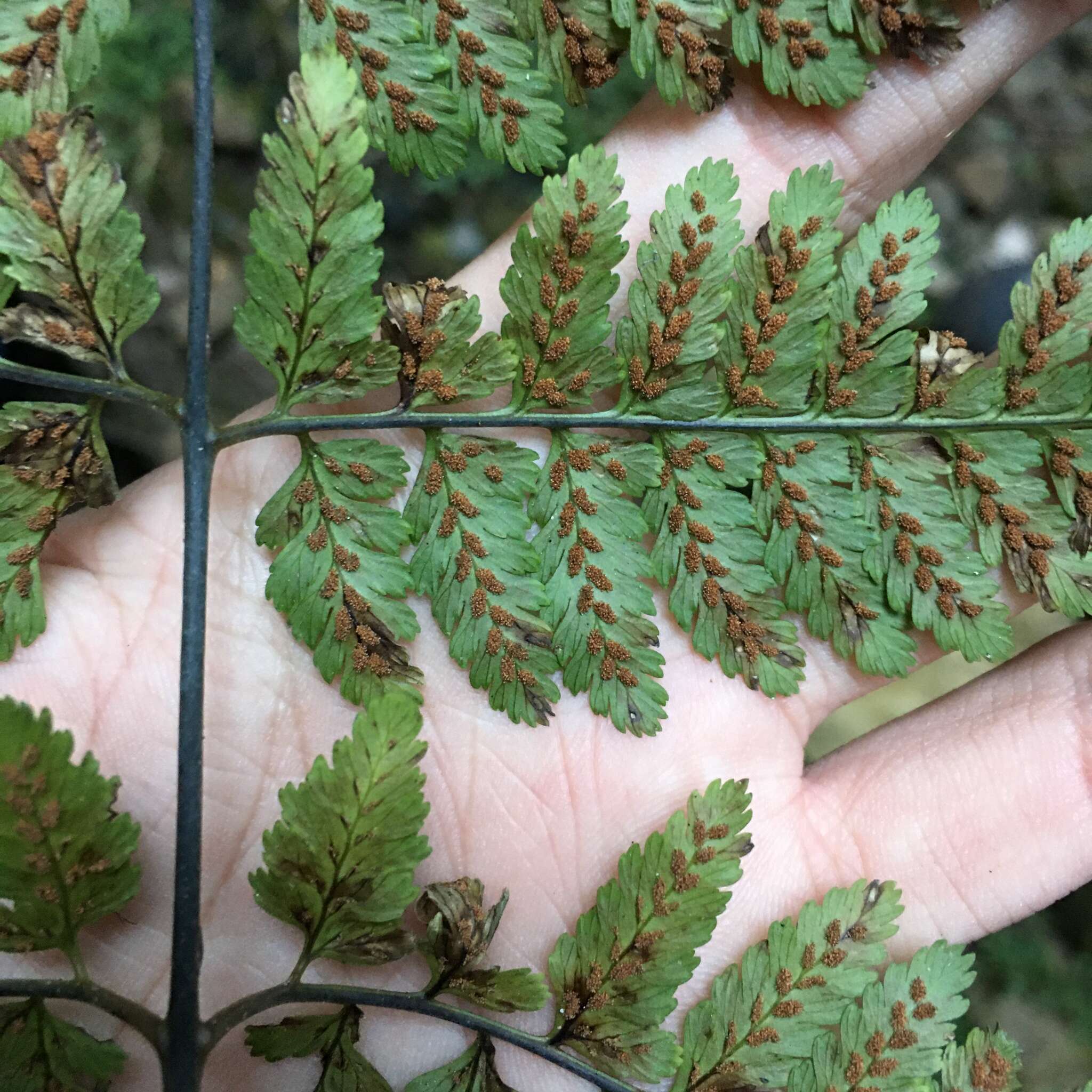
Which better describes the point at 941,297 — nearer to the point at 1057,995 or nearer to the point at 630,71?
the point at 630,71

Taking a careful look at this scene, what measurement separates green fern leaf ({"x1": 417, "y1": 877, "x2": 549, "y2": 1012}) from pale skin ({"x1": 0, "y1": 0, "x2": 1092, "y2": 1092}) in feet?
0.71

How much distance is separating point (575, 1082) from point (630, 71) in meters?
3.61

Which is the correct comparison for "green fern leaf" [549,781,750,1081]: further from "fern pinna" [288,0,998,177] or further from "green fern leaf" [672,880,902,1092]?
"fern pinna" [288,0,998,177]

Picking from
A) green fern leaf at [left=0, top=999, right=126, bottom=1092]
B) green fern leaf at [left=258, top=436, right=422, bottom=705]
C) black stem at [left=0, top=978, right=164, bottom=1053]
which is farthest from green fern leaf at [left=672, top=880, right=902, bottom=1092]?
green fern leaf at [left=0, top=999, right=126, bottom=1092]

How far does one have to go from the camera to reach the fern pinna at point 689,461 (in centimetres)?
210

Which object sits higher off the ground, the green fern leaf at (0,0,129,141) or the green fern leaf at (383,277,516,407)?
the green fern leaf at (0,0,129,141)

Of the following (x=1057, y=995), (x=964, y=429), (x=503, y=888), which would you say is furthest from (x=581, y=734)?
(x=1057, y=995)

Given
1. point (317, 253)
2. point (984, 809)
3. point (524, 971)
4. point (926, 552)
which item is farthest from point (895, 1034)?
point (317, 253)

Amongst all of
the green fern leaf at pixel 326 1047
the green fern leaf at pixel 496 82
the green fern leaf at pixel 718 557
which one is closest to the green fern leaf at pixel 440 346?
the green fern leaf at pixel 496 82

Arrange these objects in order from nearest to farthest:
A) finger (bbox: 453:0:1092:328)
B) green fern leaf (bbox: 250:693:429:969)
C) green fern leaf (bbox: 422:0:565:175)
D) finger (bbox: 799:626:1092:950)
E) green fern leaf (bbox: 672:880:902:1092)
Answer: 1. green fern leaf (bbox: 250:693:429:969)
2. green fern leaf (bbox: 422:0:565:175)
3. green fern leaf (bbox: 672:880:902:1092)
4. finger (bbox: 453:0:1092:328)
5. finger (bbox: 799:626:1092:950)

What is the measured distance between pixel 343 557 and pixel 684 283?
3.52 feet

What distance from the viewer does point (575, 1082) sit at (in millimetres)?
2312

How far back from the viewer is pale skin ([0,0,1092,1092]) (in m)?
2.22

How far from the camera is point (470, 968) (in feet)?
6.85
